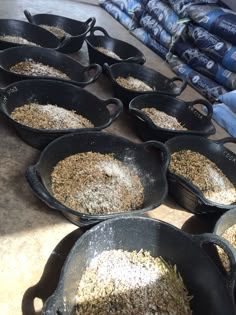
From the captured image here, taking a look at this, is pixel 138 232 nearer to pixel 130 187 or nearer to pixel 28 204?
pixel 130 187

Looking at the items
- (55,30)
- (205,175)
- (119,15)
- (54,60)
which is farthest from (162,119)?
(119,15)

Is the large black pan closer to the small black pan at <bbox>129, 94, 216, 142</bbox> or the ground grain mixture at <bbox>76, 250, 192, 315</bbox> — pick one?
the ground grain mixture at <bbox>76, 250, 192, 315</bbox>

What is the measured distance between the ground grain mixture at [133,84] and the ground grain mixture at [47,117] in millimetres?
441

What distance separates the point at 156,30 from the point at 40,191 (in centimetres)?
192

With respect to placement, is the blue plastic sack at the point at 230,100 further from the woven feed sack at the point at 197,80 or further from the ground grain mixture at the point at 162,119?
the ground grain mixture at the point at 162,119

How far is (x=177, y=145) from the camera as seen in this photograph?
1.41m

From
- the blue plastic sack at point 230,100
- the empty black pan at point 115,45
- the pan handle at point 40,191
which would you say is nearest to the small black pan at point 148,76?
the empty black pan at point 115,45

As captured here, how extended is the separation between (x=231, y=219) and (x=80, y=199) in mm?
479

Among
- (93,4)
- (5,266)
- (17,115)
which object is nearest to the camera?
(5,266)

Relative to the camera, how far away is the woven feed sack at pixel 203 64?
2.06m

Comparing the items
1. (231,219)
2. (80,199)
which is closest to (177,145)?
(231,219)

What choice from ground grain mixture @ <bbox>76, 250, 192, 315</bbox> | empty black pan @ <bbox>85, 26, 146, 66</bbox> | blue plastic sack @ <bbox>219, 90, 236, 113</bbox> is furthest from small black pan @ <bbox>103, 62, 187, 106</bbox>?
ground grain mixture @ <bbox>76, 250, 192, 315</bbox>

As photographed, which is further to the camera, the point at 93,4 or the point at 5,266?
the point at 93,4

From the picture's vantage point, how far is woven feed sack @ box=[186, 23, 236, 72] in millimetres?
2034
